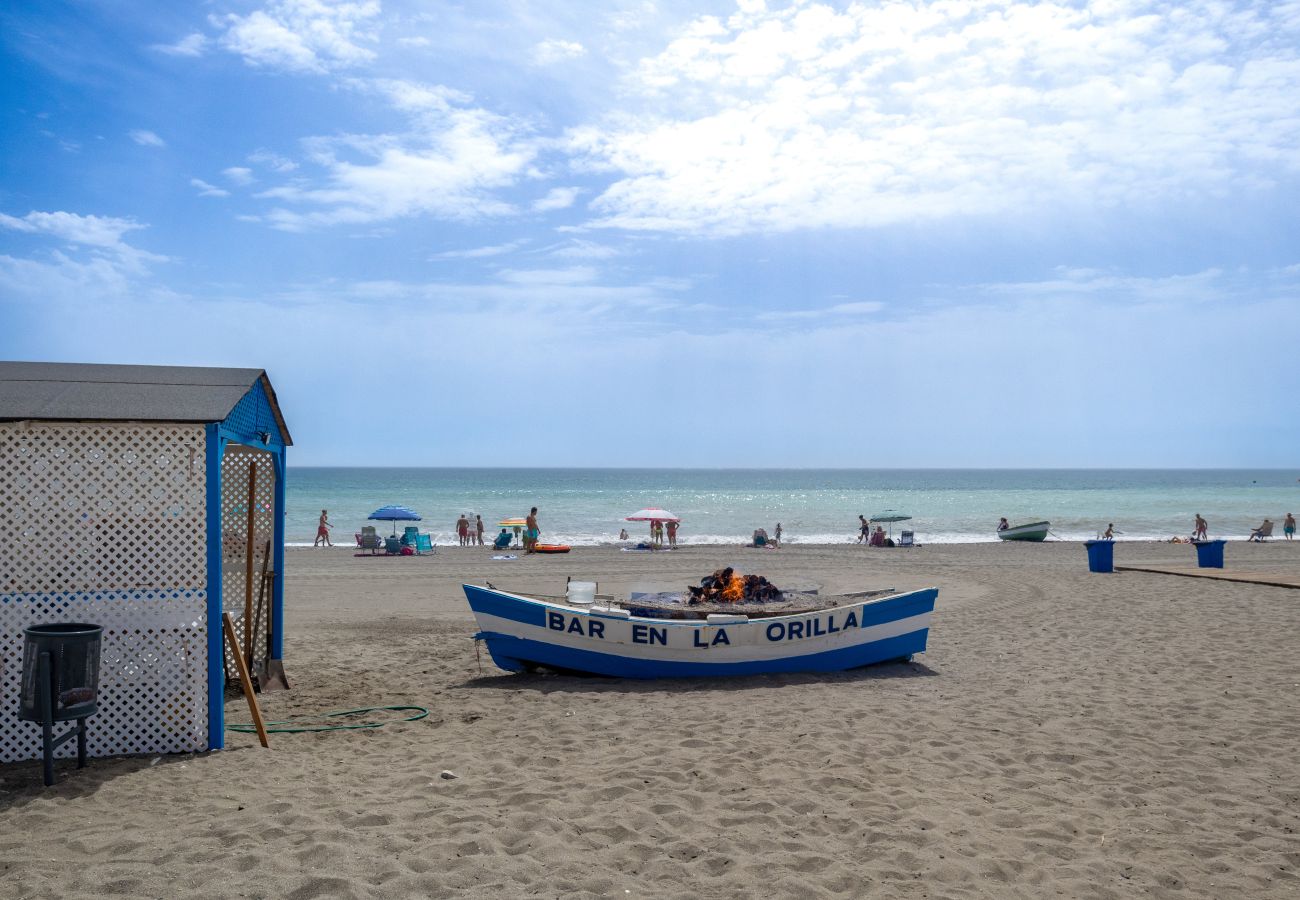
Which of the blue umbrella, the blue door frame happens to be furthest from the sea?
the blue door frame

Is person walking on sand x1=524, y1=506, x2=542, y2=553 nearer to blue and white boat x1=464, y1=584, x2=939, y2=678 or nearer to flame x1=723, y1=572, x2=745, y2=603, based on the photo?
flame x1=723, y1=572, x2=745, y2=603

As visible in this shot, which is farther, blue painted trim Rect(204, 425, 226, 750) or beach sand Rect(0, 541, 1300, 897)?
blue painted trim Rect(204, 425, 226, 750)

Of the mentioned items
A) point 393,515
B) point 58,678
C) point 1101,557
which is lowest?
point 1101,557

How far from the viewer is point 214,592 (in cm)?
714

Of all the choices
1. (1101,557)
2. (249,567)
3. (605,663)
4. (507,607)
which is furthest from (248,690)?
(1101,557)

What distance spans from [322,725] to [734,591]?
5632mm

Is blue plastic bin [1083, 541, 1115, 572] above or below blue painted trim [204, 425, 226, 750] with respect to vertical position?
below

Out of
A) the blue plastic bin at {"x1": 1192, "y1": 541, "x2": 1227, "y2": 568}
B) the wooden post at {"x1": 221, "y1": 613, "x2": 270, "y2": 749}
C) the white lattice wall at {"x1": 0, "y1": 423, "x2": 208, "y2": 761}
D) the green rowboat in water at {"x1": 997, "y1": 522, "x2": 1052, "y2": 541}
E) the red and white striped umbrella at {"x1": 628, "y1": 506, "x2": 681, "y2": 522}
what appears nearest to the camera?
the white lattice wall at {"x1": 0, "y1": 423, "x2": 208, "y2": 761}

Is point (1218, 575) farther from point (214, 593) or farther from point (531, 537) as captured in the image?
point (214, 593)

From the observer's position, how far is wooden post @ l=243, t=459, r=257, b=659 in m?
9.09

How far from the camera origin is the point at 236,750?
7281mm

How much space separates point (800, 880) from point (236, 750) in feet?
16.0

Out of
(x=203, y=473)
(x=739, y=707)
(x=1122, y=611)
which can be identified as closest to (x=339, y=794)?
(x=203, y=473)

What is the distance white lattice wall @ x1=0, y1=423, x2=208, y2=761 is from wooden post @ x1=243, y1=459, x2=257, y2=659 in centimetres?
189
